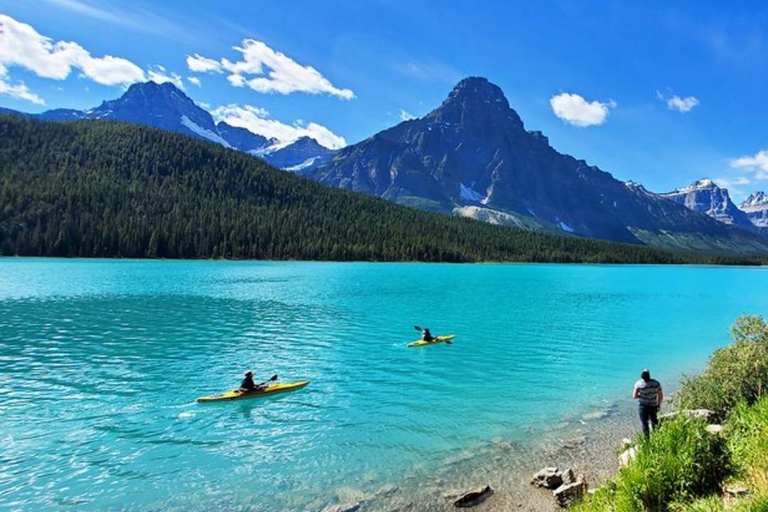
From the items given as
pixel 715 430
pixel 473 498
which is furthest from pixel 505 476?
pixel 715 430

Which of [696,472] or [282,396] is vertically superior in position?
[696,472]

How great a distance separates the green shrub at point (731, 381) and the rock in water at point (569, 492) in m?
7.30

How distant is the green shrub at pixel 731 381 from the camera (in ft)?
68.6

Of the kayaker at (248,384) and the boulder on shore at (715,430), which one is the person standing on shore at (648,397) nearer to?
the boulder on shore at (715,430)

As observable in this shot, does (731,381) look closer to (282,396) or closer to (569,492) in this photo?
(569,492)

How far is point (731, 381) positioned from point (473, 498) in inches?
521

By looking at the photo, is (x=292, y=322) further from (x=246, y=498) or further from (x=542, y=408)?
(x=246, y=498)

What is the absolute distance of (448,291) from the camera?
10188 cm

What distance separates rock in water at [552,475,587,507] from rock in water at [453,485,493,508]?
2257 millimetres

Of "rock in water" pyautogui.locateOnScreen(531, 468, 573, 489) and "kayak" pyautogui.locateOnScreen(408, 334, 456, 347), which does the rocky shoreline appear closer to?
"rock in water" pyautogui.locateOnScreen(531, 468, 573, 489)

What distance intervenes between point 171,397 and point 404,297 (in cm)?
6117

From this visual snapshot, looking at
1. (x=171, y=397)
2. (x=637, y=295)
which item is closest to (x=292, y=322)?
(x=171, y=397)

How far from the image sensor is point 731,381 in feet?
70.4

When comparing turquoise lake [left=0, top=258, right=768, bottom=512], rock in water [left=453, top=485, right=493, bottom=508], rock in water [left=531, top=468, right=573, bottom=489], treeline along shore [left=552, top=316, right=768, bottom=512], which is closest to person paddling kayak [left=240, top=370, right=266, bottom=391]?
turquoise lake [left=0, top=258, right=768, bottom=512]
